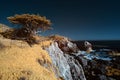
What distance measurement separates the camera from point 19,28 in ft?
137

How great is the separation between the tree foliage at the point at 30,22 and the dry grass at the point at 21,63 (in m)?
8.50

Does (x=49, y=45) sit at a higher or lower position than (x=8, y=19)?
lower

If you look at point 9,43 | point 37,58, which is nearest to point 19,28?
point 9,43

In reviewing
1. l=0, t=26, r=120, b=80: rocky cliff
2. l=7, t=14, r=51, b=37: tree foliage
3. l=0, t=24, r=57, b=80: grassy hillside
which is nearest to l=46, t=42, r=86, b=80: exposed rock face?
l=0, t=26, r=120, b=80: rocky cliff

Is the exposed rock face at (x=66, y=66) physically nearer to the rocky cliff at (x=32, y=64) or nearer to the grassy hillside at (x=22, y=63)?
the rocky cliff at (x=32, y=64)

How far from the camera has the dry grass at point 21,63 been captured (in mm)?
19558

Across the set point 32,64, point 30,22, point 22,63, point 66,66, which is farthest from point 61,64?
point 22,63

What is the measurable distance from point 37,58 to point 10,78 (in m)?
8.90

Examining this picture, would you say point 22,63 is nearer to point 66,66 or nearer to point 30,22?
point 30,22

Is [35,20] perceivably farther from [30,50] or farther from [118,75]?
[118,75]

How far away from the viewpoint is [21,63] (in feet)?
74.5

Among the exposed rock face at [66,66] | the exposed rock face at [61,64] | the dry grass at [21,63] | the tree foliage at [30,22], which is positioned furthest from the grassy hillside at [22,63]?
the tree foliage at [30,22]

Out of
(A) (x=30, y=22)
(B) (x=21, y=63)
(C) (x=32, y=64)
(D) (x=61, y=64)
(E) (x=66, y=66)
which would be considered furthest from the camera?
(E) (x=66, y=66)

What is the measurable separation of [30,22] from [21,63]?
16.1 m
